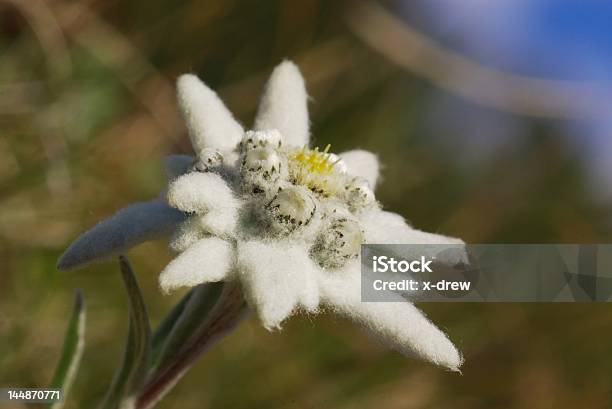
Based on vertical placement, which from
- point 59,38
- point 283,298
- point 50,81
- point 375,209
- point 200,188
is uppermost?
point 59,38

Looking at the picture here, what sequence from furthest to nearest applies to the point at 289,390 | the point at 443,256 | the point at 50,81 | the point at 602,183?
the point at 602,183 < the point at 50,81 < the point at 289,390 < the point at 443,256

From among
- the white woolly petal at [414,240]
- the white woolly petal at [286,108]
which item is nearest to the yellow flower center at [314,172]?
the white woolly petal at [414,240]

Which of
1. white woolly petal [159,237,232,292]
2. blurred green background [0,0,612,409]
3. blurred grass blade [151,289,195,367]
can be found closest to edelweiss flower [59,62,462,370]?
white woolly petal [159,237,232,292]

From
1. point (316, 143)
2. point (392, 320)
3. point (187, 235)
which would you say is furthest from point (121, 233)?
point (316, 143)

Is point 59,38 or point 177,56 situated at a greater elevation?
point 177,56

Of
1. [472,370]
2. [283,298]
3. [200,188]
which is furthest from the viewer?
[472,370]

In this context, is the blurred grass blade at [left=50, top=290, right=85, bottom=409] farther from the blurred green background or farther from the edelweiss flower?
the blurred green background

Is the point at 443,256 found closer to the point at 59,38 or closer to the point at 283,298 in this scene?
the point at 283,298

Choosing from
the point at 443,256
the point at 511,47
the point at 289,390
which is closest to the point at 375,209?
the point at 443,256
